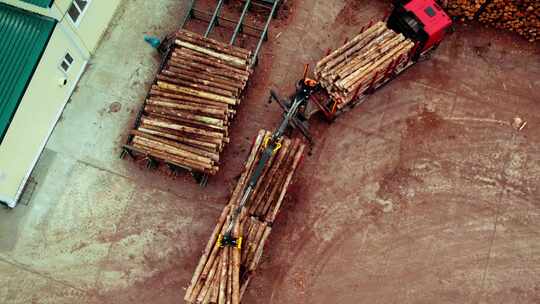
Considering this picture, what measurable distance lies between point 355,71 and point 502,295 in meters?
9.55

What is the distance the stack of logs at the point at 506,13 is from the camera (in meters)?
17.9

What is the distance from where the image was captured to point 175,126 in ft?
54.2

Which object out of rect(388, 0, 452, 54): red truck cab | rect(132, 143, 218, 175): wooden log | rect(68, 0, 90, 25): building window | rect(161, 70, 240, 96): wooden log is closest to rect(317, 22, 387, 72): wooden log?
rect(388, 0, 452, 54): red truck cab

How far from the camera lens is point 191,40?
17500 mm

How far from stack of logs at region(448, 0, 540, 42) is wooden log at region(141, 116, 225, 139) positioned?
1104 centimetres

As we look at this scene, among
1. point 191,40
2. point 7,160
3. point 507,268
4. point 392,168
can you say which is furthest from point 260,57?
point 507,268

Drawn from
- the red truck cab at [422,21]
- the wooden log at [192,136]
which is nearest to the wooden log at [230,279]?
the wooden log at [192,136]

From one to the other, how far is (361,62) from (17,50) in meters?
12.1

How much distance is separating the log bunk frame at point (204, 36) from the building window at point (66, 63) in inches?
135

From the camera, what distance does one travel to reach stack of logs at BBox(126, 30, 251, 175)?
53.7 ft

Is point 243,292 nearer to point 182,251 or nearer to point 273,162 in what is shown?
point 182,251

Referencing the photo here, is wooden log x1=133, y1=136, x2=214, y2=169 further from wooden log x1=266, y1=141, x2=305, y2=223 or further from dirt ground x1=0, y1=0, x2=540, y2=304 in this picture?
wooden log x1=266, y1=141, x2=305, y2=223

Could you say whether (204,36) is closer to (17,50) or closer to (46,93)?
(46,93)

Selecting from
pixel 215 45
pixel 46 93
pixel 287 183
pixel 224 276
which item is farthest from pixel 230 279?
pixel 46 93
